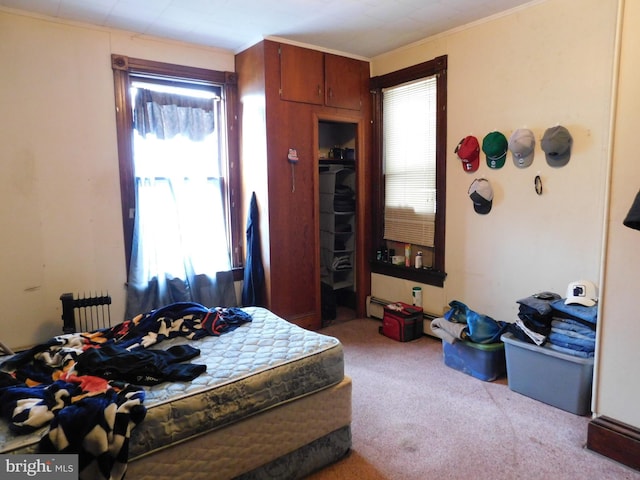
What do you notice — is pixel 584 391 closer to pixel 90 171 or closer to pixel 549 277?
pixel 549 277

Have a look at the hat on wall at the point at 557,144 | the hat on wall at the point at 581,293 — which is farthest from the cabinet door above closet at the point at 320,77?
the hat on wall at the point at 581,293

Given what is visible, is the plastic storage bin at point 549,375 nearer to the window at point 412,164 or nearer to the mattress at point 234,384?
the window at point 412,164

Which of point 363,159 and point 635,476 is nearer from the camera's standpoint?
point 635,476

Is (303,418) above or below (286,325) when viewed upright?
below

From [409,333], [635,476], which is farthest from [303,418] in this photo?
[409,333]

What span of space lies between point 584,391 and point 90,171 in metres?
3.71

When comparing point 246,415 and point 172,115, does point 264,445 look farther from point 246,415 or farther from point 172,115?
point 172,115

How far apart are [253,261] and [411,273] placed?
57.8 inches

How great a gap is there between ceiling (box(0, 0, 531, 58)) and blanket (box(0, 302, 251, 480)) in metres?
2.08

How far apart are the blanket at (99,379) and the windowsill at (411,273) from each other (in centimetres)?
186

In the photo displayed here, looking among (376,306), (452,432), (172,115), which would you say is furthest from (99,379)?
(376,306)

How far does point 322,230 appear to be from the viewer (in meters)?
4.47

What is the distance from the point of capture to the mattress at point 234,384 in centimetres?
157

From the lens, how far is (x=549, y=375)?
2.60 meters
